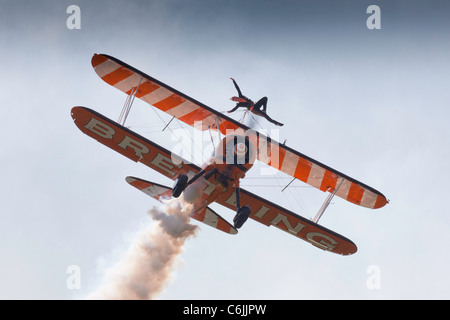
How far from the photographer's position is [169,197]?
1877cm

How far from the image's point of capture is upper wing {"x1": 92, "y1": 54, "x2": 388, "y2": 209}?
18.3 m

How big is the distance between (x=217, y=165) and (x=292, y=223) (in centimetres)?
373

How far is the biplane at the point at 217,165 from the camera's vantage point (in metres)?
17.0

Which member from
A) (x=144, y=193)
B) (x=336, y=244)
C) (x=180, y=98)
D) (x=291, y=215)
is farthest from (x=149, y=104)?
(x=336, y=244)

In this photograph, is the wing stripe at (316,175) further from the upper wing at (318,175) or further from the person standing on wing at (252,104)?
the person standing on wing at (252,104)

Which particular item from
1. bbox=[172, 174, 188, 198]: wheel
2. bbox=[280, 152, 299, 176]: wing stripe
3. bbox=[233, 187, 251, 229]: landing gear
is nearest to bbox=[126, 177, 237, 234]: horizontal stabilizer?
bbox=[172, 174, 188, 198]: wheel

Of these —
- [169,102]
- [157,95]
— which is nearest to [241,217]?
[169,102]

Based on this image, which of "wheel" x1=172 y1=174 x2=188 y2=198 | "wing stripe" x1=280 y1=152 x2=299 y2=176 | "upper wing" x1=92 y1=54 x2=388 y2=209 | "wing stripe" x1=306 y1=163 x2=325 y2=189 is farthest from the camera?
"wing stripe" x1=306 y1=163 x2=325 y2=189

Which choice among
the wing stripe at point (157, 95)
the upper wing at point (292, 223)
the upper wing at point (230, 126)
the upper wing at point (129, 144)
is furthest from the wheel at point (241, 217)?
the wing stripe at point (157, 95)

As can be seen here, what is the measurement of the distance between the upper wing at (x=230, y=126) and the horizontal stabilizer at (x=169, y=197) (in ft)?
7.75

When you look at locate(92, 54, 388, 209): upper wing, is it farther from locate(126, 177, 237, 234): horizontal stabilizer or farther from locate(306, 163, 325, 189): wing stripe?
locate(126, 177, 237, 234): horizontal stabilizer

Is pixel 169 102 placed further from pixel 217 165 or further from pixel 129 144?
pixel 217 165
